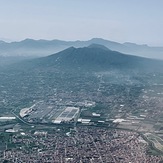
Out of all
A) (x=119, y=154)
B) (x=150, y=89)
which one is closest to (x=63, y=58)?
(x=150, y=89)

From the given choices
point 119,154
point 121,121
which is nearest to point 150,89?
point 121,121

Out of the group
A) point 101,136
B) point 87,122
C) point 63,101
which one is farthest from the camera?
point 63,101

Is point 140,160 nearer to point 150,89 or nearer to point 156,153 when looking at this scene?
point 156,153

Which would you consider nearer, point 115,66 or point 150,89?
point 150,89

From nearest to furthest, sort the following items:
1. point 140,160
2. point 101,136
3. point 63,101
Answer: point 140,160 → point 101,136 → point 63,101

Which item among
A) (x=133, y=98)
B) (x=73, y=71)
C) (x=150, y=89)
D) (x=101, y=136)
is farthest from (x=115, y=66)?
(x=101, y=136)

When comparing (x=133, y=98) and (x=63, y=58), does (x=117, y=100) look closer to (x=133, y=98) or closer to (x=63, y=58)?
(x=133, y=98)

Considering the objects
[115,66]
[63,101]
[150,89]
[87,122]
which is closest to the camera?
[87,122]

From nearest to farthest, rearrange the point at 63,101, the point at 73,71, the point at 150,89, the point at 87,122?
the point at 87,122 < the point at 63,101 < the point at 150,89 < the point at 73,71
